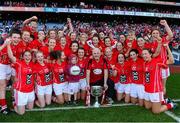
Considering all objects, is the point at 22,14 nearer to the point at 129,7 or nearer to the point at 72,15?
the point at 72,15

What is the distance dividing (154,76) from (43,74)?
244 cm

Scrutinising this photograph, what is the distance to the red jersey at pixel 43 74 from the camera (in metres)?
7.38

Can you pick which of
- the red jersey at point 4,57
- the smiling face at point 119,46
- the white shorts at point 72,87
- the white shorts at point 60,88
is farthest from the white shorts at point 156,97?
the red jersey at point 4,57

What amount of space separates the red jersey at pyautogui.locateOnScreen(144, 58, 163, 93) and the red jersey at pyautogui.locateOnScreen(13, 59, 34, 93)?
250cm

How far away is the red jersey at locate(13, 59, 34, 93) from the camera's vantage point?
6.93 metres

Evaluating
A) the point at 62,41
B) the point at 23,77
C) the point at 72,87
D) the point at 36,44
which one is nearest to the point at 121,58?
the point at 72,87

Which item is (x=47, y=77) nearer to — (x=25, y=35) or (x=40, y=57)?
(x=40, y=57)

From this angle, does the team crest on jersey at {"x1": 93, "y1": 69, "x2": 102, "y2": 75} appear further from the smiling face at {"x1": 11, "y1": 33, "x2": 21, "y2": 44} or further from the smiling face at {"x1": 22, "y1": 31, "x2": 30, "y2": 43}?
the smiling face at {"x1": 11, "y1": 33, "x2": 21, "y2": 44}

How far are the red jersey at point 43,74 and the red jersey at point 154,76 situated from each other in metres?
2.19

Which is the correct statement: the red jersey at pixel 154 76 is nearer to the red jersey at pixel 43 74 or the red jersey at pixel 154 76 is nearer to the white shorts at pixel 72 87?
the white shorts at pixel 72 87

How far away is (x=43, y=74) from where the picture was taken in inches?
294

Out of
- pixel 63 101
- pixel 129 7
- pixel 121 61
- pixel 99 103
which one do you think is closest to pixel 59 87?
pixel 63 101

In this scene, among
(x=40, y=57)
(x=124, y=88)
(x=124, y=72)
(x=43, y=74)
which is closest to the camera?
(x=40, y=57)

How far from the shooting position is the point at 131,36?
29.0 feet
